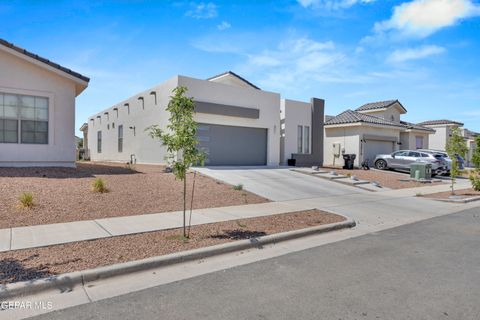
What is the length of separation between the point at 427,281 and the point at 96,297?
447 cm

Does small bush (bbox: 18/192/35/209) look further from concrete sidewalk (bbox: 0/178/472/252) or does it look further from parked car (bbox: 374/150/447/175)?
parked car (bbox: 374/150/447/175)

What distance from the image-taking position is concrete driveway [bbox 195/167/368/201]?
12906 mm

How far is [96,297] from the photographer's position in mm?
4199

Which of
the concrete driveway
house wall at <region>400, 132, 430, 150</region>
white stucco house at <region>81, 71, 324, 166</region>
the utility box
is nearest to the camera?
the concrete driveway

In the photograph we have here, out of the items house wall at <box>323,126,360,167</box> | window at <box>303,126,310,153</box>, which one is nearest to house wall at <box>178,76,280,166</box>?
window at <box>303,126,310,153</box>

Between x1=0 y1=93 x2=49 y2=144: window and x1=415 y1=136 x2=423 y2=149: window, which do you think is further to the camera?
x1=415 y1=136 x2=423 y2=149: window

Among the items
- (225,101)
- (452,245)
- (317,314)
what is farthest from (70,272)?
(225,101)

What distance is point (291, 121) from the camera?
22.6m

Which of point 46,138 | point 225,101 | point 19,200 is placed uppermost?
point 225,101

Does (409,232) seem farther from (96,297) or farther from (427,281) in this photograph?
(96,297)

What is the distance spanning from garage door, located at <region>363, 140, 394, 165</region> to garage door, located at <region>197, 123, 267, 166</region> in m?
10.8

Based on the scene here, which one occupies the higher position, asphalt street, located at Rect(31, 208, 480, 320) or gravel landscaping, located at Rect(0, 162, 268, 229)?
gravel landscaping, located at Rect(0, 162, 268, 229)

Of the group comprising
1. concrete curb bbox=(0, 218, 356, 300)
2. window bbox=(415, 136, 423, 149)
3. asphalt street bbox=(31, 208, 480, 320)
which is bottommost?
asphalt street bbox=(31, 208, 480, 320)

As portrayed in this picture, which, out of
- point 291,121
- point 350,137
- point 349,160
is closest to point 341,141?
point 350,137
